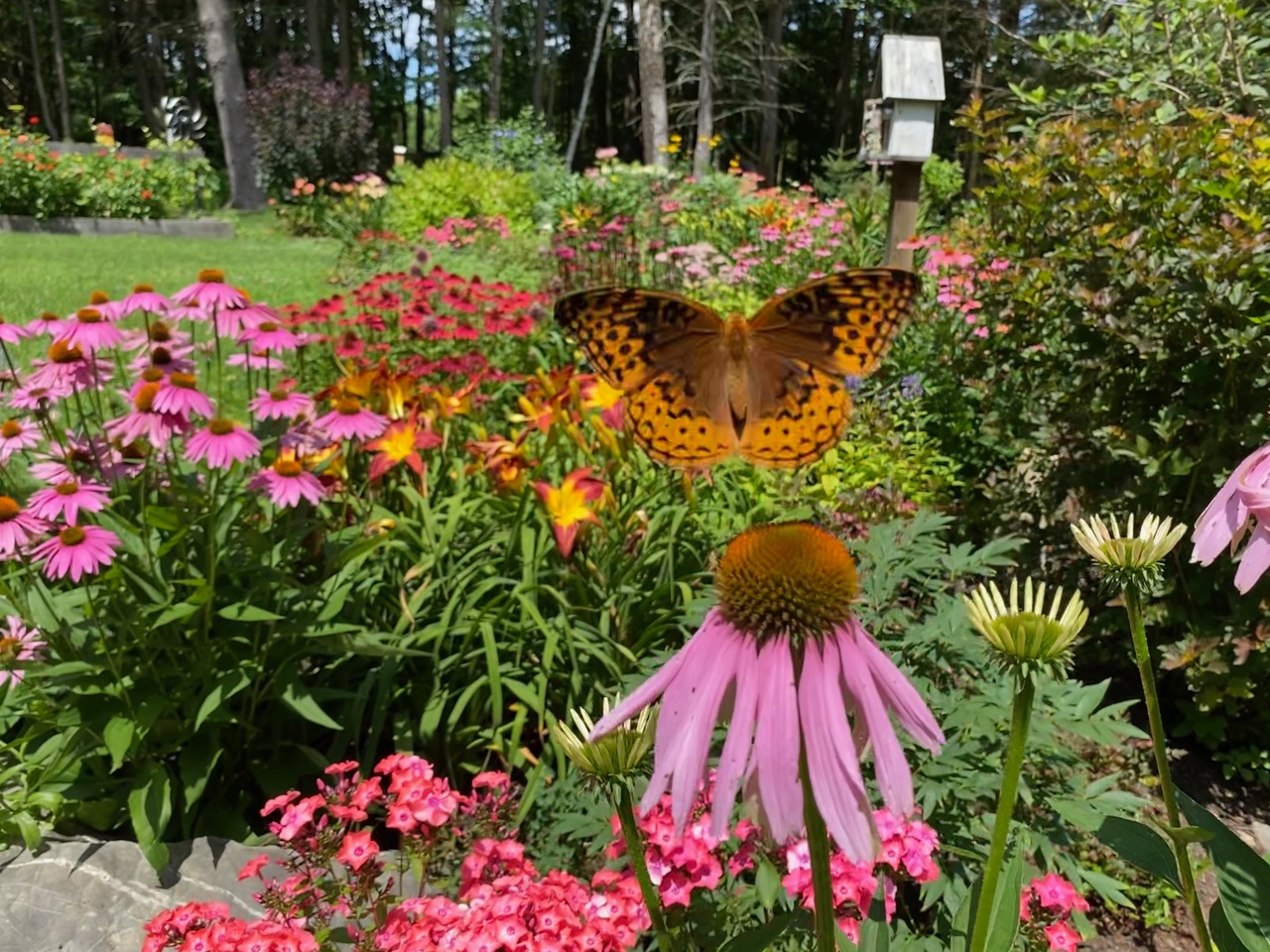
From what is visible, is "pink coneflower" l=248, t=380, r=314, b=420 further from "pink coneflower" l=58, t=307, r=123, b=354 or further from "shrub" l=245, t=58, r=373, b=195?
"shrub" l=245, t=58, r=373, b=195

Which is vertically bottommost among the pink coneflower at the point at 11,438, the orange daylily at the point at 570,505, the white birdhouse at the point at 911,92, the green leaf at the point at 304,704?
the green leaf at the point at 304,704

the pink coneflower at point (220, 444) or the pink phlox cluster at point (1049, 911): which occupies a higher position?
the pink coneflower at point (220, 444)

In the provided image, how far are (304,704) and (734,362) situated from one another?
1167 millimetres

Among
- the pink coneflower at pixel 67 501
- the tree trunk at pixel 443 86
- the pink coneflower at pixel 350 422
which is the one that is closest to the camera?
the pink coneflower at pixel 67 501

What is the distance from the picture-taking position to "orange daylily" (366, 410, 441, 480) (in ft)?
8.21

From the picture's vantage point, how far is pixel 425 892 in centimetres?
189

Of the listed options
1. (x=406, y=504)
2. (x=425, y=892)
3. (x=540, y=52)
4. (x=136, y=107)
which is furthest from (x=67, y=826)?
(x=136, y=107)

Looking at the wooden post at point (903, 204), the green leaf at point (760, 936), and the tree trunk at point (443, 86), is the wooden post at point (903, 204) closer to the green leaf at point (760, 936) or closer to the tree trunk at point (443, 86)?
the green leaf at point (760, 936)

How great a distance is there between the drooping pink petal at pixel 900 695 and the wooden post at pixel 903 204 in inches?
171

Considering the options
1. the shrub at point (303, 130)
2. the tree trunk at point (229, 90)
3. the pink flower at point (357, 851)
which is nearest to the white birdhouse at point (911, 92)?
the pink flower at point (357, 851)

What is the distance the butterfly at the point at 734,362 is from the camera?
185 cm

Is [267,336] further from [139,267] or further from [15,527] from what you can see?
[139,267]

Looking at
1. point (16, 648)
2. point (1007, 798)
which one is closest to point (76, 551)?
point (16, 648)

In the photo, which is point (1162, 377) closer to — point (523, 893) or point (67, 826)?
point (523, 893)
